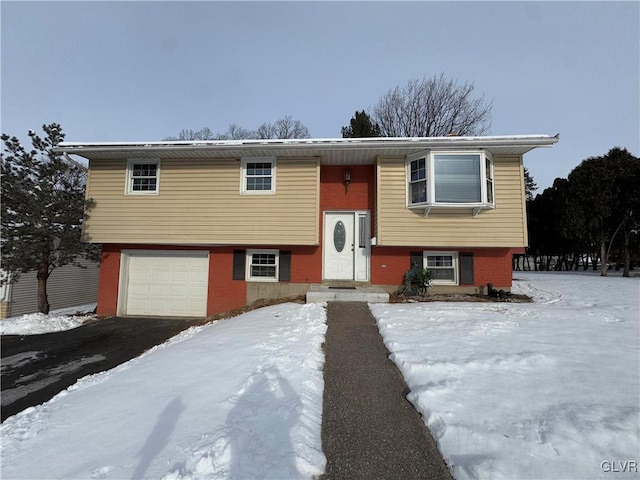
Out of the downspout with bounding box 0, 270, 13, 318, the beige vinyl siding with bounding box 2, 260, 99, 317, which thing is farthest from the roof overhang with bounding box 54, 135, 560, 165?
the beige vinyl siding with bounding box 2, 260, 99, 317

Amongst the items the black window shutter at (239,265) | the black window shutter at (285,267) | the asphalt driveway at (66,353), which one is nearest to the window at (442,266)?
the black window shutter at (285,267)

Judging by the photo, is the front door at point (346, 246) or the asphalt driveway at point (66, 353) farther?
the front door at point (346, 246)

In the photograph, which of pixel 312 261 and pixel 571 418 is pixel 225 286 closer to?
pixel 312 261

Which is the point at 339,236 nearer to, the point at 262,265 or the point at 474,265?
the point at 262,265

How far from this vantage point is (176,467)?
228 centimetres

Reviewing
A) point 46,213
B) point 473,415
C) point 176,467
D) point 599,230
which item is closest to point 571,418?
point 473,415

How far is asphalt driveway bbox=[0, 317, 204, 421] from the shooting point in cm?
491

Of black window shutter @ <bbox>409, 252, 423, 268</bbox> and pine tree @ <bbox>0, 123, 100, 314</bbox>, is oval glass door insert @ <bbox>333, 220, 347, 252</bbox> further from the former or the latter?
pine tree @ <bbox>0, 123, 100, 314</bbox>

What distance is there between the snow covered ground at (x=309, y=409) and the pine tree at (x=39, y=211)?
25.0ft

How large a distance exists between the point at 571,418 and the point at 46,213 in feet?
44.1

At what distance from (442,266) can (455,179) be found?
274cm

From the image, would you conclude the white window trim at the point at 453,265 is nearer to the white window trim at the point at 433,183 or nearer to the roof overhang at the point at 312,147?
the white window trim at the point at 433,183

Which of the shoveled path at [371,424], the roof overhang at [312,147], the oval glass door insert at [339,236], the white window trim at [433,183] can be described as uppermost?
the roof overhang at [312,147]

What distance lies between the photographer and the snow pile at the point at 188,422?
2.33 meters
